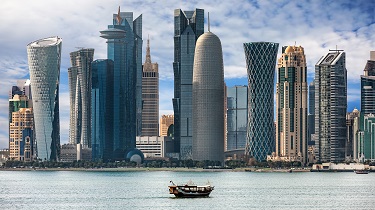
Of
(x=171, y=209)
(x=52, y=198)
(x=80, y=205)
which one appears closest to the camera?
(x=171, y=209)

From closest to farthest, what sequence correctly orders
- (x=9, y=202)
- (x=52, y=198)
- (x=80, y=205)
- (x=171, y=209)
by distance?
(x=171, y=209) < (x=80, y=205) < (x=9, y=202) < (x=52, y=198)

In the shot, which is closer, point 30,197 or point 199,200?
point 199,200

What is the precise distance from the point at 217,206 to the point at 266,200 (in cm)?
2241

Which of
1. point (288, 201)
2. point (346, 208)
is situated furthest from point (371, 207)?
point (288, 201)

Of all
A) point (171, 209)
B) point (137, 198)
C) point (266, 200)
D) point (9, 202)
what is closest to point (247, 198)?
point (266, 200)

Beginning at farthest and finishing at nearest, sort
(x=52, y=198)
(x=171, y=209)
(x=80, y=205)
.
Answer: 1. (x=52, y=198)
2. (x=80, y=205)
3. (x=171, y=209)

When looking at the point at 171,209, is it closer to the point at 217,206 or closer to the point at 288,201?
the point at 217,206

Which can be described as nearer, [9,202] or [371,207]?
[371,207]

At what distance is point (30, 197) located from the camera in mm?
197000

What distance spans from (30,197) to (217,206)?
165ft

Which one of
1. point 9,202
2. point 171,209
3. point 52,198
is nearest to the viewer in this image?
point 171,209

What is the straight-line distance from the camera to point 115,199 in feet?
616

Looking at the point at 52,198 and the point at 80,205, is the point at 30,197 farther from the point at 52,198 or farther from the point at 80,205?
the point at 80,205

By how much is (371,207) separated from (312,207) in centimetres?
1093
